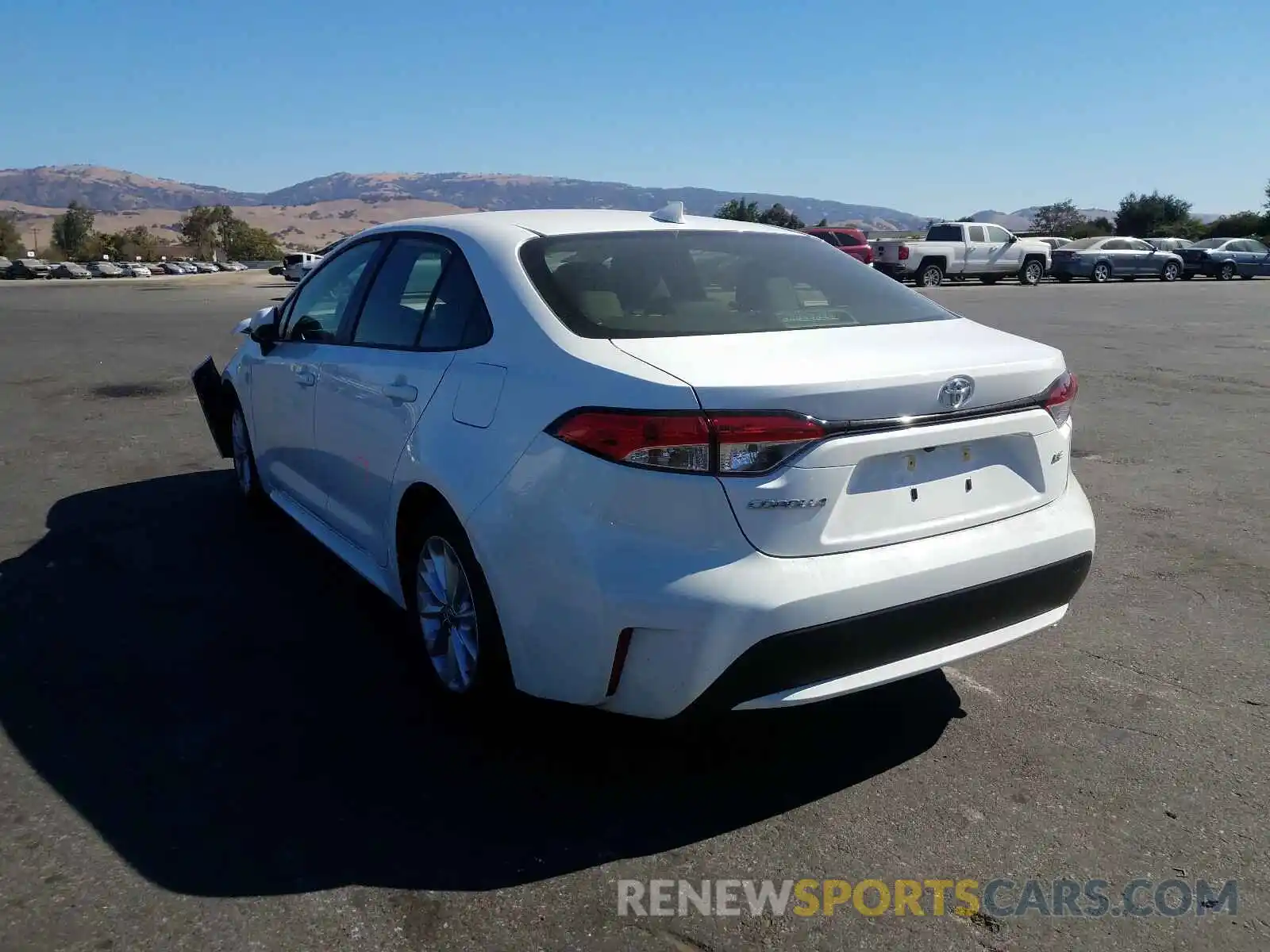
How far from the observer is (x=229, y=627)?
175 inches

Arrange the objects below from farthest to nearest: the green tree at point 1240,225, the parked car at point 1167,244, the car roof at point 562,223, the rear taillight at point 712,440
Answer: the green tree at point 1240,225 < the parked car at point 1167,244 < the car roof at point 562,223 < the rear taillight at point 712,440

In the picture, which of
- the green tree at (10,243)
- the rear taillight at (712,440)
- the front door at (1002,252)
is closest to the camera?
the rear taillight at (712,440)

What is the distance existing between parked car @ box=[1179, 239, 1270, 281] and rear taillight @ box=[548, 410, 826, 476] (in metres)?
43.3

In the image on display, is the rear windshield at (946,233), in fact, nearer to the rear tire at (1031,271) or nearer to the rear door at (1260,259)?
the rear tire at (1031,271)

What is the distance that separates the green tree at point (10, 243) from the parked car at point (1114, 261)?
86.6 m

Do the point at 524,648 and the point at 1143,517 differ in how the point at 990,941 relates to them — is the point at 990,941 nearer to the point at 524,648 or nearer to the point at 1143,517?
the point at 524,648

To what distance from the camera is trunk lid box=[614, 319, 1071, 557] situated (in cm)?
280

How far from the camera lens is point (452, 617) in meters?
3.59

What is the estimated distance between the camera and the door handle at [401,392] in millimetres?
3707

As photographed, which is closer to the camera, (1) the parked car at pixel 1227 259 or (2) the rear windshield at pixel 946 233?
(2) the rear windshield at pixel 946 233

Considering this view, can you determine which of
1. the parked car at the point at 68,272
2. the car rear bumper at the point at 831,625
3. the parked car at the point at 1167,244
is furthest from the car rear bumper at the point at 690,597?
the parked car at the point at 68,272

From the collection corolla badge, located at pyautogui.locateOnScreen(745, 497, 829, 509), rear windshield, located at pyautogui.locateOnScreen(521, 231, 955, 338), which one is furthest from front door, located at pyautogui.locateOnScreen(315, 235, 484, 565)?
corolla badge, located at pyautogui.locateOnScreen(745, 497, 829, 509)

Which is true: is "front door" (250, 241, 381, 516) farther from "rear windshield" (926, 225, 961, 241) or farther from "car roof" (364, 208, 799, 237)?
"rear windshield" (926, 225, 961, 241)

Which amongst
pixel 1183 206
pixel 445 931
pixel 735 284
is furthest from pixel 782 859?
pixel 1183 206
